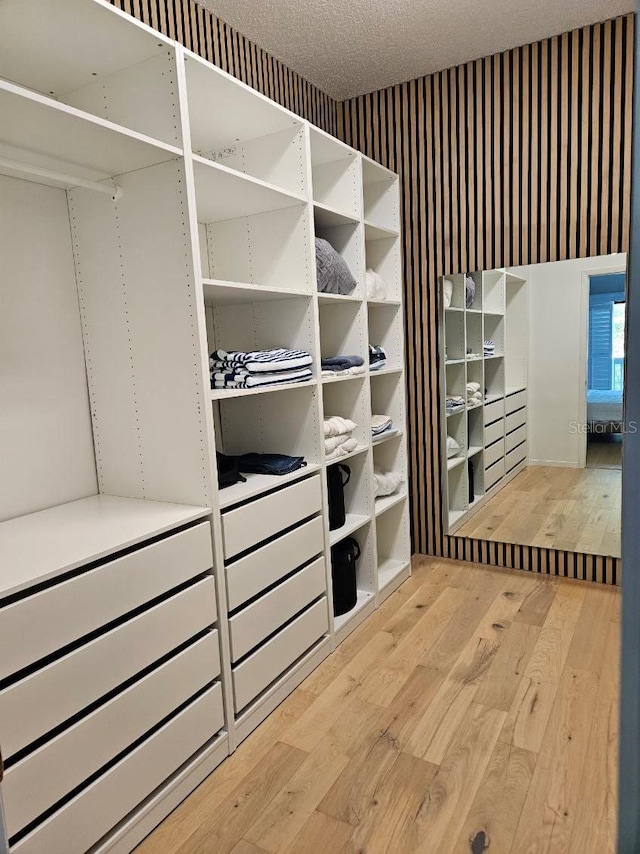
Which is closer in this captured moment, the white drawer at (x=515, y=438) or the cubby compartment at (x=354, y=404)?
the cubby compartment at (x=354, y=404)

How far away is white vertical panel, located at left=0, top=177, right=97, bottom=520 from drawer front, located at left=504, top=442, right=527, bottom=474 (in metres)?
2.25

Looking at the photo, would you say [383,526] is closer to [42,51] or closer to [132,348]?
[132,348]

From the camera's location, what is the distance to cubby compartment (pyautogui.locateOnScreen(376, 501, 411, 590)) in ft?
10.3

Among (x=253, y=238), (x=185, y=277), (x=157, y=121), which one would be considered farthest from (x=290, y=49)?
(x=185, y=277)

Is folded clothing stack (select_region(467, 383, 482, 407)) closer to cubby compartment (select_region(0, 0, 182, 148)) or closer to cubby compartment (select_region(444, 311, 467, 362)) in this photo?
cubby compartment (select_region(444, 311, 467, 362))

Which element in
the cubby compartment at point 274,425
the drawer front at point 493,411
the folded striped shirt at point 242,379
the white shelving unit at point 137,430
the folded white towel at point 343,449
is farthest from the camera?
the drawer front at point 493,411

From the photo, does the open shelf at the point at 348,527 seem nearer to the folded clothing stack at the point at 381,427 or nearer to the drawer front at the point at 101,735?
the folded clothing stack at the point at 381,427

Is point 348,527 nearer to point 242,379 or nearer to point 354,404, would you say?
point 354,404

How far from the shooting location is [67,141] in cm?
150

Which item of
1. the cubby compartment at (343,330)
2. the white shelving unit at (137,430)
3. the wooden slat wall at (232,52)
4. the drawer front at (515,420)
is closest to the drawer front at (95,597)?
the white shelving unit at (137,430)

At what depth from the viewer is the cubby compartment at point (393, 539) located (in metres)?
3.12

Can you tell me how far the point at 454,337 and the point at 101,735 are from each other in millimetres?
A: 2573

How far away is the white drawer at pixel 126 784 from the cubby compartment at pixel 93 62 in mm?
1673

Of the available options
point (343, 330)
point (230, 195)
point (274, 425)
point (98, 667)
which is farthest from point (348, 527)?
point (230, 195)
